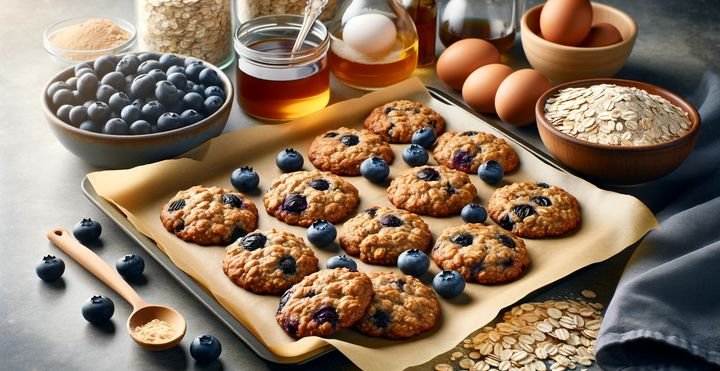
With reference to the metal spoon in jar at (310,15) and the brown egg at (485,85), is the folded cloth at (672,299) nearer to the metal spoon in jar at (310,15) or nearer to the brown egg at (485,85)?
the brown egg at (485,85)

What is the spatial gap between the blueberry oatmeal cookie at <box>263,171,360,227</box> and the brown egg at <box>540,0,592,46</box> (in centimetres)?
83

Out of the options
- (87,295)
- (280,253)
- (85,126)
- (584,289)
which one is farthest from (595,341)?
(85,126)

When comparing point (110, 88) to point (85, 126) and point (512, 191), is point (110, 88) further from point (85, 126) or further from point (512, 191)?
point (512, 191)

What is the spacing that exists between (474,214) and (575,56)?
73cm

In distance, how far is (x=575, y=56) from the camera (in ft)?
8.97

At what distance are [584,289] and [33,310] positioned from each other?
118 cm

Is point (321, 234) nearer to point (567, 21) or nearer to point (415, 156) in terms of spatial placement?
point (415, 156)

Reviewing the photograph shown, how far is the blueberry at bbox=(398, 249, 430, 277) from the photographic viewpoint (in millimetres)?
2072

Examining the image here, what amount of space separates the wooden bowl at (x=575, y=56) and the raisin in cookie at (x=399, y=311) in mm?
1052

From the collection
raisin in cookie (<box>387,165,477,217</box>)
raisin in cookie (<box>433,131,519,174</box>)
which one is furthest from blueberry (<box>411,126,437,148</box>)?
raisin in cookie (<box>387,165,477,217</box>)

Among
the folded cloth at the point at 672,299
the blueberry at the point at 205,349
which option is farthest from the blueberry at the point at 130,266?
the folded cloth at the point at 672,299

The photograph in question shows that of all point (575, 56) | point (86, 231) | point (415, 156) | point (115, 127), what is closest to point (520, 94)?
point (575, 56)

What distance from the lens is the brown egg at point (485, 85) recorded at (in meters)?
2.71

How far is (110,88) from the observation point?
248 centimetres
